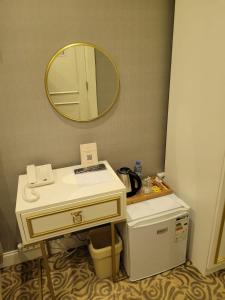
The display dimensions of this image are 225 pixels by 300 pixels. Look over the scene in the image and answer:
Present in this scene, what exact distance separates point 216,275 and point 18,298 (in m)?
1.47

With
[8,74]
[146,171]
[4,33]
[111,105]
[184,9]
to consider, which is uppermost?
[184,9]

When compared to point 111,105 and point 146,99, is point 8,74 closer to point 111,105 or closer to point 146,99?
point 111,105

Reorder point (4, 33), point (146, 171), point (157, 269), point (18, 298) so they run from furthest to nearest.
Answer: point (146, 171) → point (157, 269) → point (18, 298) → point (4, 33)

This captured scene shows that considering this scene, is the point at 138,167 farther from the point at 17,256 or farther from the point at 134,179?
the point at 17,256

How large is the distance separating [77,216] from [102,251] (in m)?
0.45

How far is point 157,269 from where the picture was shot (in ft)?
5.52

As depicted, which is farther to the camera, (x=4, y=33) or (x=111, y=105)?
(x=111, y=105)

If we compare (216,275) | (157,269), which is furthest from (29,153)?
(216,275)

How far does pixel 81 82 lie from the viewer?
60.4 inches

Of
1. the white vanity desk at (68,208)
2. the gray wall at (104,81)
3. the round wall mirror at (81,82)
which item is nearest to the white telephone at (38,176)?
the white vanity desk at (68,208)

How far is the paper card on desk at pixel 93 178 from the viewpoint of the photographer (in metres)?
1.44

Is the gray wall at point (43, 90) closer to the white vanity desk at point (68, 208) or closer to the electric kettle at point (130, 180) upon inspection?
the electric kettle at point (130, 180)

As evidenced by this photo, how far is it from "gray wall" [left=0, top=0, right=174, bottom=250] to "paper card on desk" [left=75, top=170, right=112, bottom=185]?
0.24 meters

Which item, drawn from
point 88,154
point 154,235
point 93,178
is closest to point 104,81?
point 88,154
